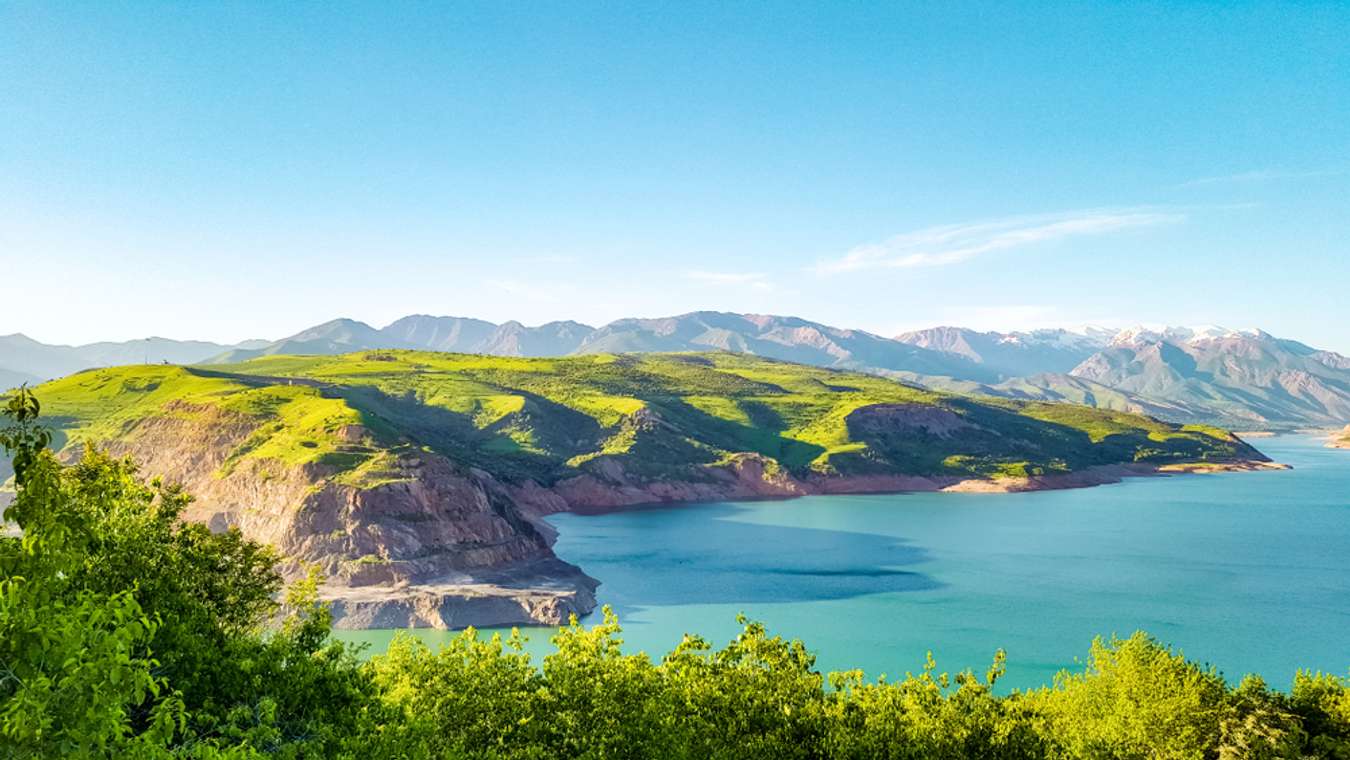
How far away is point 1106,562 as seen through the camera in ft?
420

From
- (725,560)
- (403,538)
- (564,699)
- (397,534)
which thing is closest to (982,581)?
(725,560)

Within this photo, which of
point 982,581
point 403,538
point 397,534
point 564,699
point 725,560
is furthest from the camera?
point 725,560

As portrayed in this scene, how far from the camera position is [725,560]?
129375 millimetres

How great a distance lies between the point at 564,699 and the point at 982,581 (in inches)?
3954

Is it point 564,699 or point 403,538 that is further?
point 403,538

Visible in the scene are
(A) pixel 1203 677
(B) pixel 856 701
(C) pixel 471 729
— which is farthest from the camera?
(A) pixel 1203 677

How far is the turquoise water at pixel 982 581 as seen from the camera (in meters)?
83.4

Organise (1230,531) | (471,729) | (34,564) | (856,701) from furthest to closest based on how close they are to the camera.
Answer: (1230,531)
(856,701)
(471,729)
(34,564)

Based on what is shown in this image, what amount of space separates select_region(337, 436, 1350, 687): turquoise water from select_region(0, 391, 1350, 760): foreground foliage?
3654 cm

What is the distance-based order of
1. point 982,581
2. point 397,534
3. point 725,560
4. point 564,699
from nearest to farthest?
point 564,699 → point 397,534 → point 982,581 → point 725,560

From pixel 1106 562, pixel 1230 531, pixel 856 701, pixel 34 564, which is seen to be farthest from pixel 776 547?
pixel 34 564

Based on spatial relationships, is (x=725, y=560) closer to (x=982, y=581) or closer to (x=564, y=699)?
(x=982, y=581)

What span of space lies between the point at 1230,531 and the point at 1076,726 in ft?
508

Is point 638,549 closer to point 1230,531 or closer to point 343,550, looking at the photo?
point 343,550
